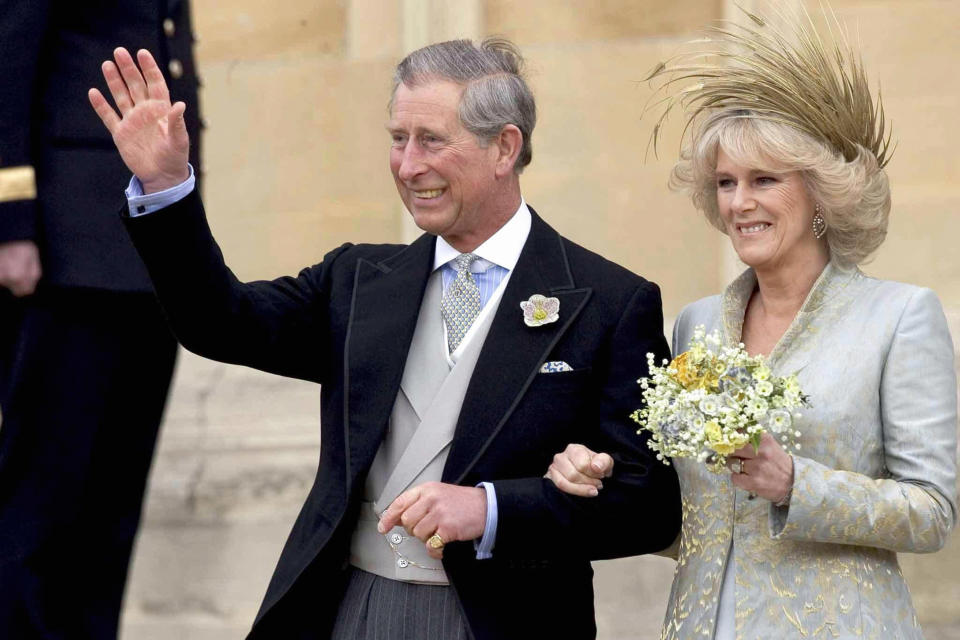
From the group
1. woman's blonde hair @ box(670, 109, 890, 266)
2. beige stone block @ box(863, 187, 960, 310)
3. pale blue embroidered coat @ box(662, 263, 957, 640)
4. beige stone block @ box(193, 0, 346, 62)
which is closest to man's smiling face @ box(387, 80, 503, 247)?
woman's blonde hair @ box(670, 109, 890, 266)

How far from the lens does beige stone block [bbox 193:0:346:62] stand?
227 inches

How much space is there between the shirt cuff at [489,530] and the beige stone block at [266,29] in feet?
9.37

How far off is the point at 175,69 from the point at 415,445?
4.27 feet

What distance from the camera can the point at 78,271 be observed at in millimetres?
3883

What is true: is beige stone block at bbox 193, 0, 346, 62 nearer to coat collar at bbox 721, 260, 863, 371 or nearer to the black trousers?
the black trousers

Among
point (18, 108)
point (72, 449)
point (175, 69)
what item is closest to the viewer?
point (18, 108)

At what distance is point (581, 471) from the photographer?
3.12 metres

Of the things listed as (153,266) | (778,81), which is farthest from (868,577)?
(153,266)

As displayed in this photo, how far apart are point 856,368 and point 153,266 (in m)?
1.29

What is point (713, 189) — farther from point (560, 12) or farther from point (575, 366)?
point (560, 12)

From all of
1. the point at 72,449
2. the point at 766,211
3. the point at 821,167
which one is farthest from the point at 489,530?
the point at 72,449

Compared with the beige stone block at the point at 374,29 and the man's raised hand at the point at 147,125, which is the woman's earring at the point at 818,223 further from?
the beige stone block at the point at 374,29

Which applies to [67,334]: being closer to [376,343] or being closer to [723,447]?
[376,343]

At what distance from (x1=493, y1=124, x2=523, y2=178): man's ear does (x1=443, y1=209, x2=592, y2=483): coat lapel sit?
6.3 inches
